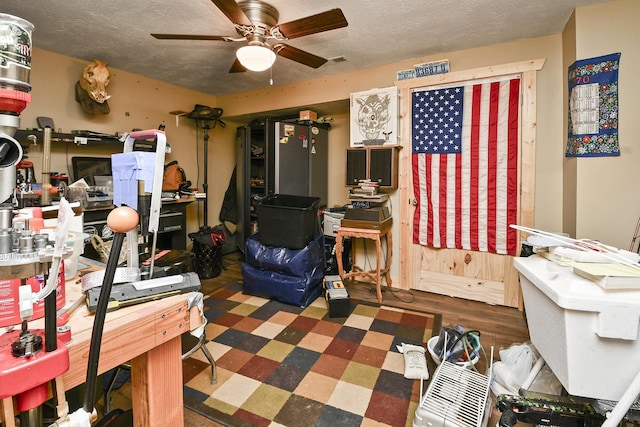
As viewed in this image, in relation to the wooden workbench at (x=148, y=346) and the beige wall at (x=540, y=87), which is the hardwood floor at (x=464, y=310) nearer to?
the beige wall at (x=540, y=87)

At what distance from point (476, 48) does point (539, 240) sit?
2.23m

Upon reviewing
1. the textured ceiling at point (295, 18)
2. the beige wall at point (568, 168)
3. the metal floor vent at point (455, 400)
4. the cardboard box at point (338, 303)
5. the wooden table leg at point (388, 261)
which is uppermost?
the textured ceiling at point (295, 18)

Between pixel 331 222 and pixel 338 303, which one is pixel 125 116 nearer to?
pixel 331 222

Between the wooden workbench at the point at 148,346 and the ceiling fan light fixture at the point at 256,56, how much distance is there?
1.80 metres

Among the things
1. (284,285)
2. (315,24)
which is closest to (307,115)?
(315,24)

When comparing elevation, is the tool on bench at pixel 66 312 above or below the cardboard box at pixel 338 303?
above

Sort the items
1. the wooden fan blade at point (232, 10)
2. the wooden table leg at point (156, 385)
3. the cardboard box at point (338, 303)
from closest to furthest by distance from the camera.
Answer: the wooden table leg at point (156, 385), the wooden fan blade at point (232, 10), the cardboard box at point (338, 303)

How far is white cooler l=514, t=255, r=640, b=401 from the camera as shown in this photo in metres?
1.00

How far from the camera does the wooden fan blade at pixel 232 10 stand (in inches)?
69.6

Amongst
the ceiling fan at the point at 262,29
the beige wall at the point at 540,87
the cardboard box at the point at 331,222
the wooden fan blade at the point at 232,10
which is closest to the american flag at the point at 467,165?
the beige wall at the point at 540,87

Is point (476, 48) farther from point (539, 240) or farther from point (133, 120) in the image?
point (133, 120)

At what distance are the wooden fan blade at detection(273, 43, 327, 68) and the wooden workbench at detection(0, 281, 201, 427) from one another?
6.75 feet

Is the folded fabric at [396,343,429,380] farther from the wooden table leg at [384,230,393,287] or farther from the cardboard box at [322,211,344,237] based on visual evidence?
the cardboard box at [322,211,344,237]

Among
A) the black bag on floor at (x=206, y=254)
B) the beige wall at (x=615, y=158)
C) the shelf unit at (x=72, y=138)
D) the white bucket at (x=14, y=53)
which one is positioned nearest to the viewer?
the white bucket at (x=14, y=53)
